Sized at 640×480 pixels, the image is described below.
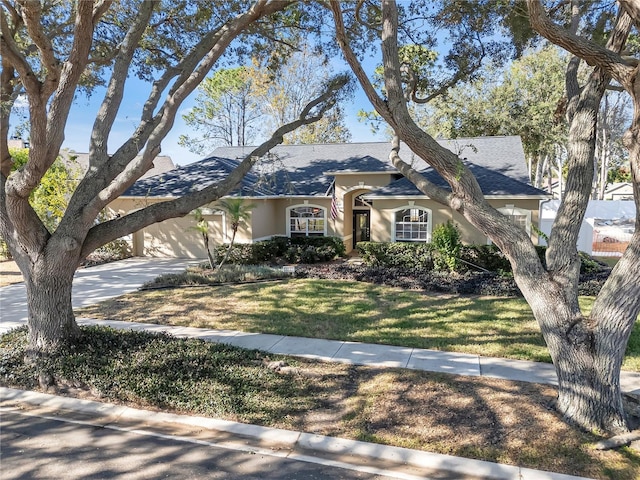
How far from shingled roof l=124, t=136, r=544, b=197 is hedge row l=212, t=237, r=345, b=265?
2.28m

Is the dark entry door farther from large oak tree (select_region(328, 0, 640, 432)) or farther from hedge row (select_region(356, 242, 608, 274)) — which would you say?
large oak tree (select_region(328, 0, 640, 432))

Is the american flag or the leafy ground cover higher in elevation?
the american flag

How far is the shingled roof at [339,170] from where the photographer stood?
17.1 metres

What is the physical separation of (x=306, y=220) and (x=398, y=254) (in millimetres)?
5926

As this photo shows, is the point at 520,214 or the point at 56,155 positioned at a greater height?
the point at 56,155

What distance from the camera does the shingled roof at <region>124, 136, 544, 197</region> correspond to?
56.0 feet

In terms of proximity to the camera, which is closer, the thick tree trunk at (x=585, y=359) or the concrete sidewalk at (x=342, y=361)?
the concrete sidewalk at (x=342, y=361)

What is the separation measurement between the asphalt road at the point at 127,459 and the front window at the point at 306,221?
15.1 meters

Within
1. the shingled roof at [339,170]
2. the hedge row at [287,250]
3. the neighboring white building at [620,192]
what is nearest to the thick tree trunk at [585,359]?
the shingled roof at [339,170]

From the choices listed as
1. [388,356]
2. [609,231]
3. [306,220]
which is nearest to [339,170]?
[306,220]

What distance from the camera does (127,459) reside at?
4.62 metres

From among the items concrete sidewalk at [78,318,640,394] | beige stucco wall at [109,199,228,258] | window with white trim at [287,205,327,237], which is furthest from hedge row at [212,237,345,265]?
concrete sidewalk at [78,318,640,394]

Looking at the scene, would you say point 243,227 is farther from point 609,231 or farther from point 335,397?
point 609,231

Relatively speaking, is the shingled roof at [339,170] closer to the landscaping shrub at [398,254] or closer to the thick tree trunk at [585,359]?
the landscaping shrub at [398,254]
